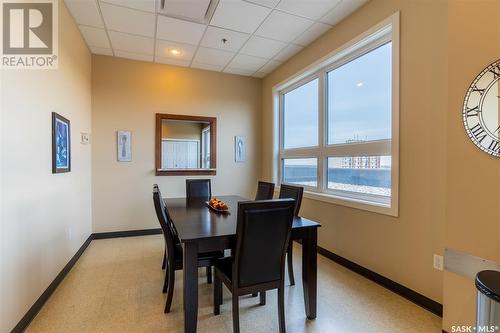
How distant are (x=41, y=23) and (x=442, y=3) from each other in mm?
3425

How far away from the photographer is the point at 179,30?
328cm

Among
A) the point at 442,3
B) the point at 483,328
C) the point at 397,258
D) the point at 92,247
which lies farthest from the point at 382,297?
the point at 92,247

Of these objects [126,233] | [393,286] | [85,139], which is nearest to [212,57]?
[85,139]

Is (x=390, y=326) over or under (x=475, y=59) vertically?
under

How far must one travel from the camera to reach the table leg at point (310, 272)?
1998 millimetres

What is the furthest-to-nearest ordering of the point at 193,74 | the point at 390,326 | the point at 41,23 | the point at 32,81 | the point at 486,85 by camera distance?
the point at 193,74
the point at 41,23
the point at 32,81
the point at 390,326
the point at 486,85

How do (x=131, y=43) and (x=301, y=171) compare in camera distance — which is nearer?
(x=131, y=43)

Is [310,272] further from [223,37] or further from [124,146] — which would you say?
[124,146]

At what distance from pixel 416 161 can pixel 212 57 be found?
130 inches

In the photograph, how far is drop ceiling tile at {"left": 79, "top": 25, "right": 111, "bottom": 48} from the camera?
3.26 m

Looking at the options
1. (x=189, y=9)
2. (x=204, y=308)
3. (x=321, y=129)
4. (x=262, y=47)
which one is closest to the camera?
(x=204, y=308)

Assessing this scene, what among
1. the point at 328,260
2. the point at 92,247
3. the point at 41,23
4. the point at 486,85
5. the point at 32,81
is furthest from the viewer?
the point at 92,247

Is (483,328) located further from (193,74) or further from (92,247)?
(193,74)

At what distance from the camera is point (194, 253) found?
166cm
